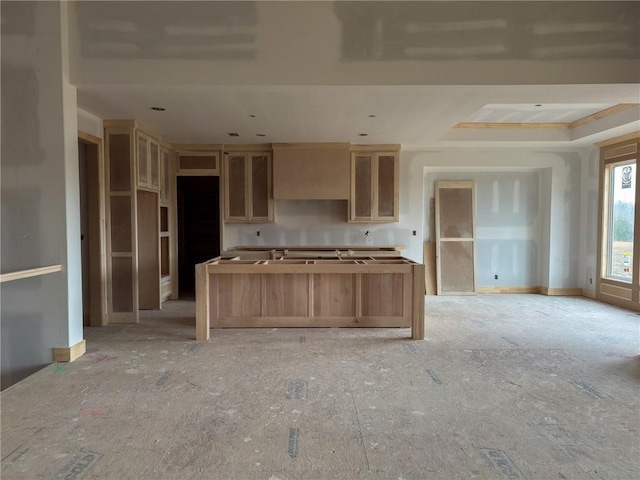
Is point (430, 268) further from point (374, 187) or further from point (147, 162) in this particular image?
point (147, 162)

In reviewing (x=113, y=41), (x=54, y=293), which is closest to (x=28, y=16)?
(x=113, y=41)

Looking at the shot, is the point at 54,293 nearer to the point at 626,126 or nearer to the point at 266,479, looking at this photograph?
the point at 266,479

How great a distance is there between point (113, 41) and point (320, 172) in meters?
3.47

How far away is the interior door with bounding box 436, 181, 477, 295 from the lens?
6605mm

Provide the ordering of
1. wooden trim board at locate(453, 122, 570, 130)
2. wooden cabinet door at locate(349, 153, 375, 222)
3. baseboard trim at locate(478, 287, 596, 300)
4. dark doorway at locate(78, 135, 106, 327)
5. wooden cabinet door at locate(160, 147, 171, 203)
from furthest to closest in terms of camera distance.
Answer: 1. baseboard trim at locate(478, 287, 596, 300)
2. wooden cabinet door at locate(349, 153, 375, 222)
3. wooden trim board at locate(453, 122, 570, 130)
4. wooden cabinet door at locate(160, 147, 171, 203)
5. dark doorway at locate(78, 135, 106, 327)

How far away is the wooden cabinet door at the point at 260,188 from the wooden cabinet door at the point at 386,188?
190 centimetres

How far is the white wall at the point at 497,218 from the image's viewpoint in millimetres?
6434

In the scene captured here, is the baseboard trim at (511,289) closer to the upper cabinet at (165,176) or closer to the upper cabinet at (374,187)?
the upper cabinet at (374,187)

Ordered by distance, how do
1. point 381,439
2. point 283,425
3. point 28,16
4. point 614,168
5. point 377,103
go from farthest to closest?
point 614,168, point 377,103, point 28,16, point 283,425, point 381,439

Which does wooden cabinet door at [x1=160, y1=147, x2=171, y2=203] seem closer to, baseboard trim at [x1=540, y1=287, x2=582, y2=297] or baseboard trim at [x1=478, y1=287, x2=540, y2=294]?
baseboard trim at [x1=478, y1=287, x2=540, y2=294]

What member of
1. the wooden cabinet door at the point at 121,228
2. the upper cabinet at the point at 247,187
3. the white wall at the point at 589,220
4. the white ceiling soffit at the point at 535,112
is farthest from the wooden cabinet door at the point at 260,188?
the white wall at the point at 589,220

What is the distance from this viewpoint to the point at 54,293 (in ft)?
10.9

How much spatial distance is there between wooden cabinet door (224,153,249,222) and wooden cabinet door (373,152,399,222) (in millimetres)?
2313

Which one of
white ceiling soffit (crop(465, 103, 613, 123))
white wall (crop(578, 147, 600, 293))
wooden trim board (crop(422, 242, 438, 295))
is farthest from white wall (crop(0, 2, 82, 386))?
white wall (crop(578, 147, 600, 293))
